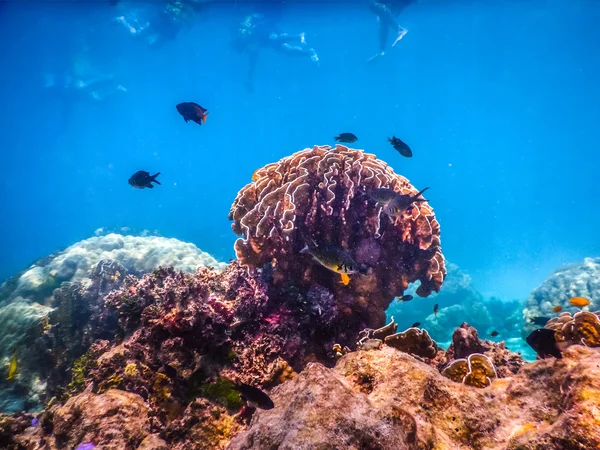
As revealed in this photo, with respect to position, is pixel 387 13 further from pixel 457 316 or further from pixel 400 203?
pixel 400 203

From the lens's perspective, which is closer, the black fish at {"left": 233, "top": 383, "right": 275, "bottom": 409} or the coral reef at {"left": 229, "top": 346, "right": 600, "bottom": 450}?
the coral reef at {"left": 229, "top": 346, "right": 600, "bottom": 450}

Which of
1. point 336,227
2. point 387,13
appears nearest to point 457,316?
point 336,227

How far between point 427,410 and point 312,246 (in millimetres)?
1936

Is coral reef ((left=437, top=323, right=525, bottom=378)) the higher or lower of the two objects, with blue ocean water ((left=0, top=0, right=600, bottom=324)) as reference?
lower

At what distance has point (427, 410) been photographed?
206 centimetres

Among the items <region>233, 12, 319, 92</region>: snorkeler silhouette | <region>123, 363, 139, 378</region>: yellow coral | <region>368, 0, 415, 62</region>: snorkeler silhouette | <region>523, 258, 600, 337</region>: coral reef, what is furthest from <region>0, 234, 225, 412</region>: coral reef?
<region>233, 12, 319, 92</region>: snorkeler silhouette

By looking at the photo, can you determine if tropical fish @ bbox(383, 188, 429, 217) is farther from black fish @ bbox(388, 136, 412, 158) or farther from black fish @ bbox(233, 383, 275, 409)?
black fish @ bbox(233, 383, 275, 409)

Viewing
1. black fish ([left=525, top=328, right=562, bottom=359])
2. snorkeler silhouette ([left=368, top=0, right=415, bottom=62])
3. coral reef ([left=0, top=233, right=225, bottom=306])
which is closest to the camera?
black fish ([left=525, top=328, right=562, bottom=359])

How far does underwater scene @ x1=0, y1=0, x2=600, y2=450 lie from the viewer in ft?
7.20

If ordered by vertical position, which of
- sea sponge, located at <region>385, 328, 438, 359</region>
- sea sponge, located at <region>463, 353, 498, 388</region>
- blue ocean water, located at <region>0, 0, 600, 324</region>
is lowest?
sea sponge, located at <region>463, 353, 498, 388</region>

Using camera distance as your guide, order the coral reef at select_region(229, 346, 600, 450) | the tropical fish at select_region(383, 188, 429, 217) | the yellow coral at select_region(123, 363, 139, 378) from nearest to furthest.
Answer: the coral reef at select_region(229, 346, 600, 450)
the yellow coral at select_region(123, 363, 139, 378)
the tropical fish at select_region(383, 188, 429, 217)

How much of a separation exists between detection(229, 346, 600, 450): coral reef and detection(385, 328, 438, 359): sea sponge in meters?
0.97

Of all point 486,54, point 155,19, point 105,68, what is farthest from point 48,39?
point 486,54

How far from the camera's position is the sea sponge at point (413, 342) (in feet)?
11.0
